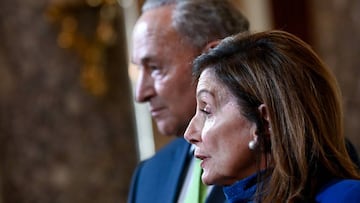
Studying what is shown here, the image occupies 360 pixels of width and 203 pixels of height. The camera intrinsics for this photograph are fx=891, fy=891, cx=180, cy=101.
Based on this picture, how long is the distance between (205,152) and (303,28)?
3102 mm

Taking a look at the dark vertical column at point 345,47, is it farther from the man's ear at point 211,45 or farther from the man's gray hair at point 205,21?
the man's ear at point 211,45

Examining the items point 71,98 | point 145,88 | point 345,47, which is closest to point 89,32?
point 71,98

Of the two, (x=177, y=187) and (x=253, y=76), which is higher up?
(x=253, y=76)

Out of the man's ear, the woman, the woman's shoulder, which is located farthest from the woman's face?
the man's ear

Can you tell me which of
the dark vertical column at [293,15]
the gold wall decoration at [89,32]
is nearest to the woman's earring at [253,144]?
the gold wall decoration at [89,32]

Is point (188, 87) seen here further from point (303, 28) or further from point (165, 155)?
point (303, 28)

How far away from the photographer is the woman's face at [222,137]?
5.97ft

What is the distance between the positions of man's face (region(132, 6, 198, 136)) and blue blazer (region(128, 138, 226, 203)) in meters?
0.11

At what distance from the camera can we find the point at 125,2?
442 centimetres

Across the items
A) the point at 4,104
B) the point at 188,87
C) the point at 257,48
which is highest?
the point at 257,48

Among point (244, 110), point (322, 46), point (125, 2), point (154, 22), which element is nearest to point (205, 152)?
point (244, 110)

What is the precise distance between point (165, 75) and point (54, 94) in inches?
81.9

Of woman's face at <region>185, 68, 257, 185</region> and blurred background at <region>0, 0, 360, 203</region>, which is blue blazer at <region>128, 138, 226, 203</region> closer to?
woman's face at <region>185, 68, 257, 185</region>

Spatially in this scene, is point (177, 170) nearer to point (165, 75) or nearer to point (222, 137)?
point (165, 75)
